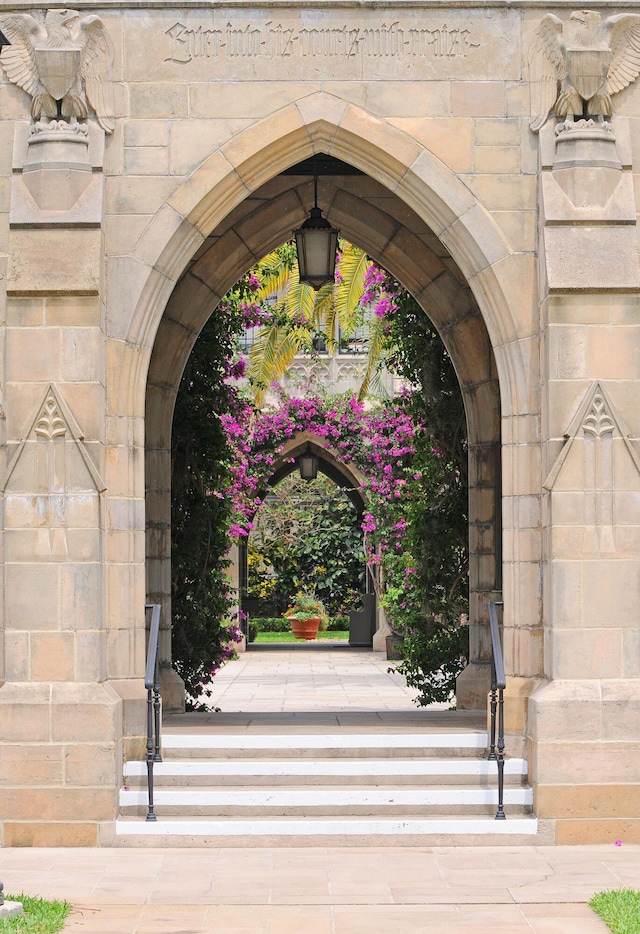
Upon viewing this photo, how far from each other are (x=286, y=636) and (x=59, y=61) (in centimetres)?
2169

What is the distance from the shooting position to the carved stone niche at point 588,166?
24.7ft

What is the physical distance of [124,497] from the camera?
771 centimetres

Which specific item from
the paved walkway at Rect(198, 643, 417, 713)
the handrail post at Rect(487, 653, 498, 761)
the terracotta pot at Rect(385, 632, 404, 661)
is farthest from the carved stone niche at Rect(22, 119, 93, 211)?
the terracotta pot at Rect(385, 632, 404, 661)

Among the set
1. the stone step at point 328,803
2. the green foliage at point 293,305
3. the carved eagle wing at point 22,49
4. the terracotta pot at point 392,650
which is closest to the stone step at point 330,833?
the stone step at point 328,803

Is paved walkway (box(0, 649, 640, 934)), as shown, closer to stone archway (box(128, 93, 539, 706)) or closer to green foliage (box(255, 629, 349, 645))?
stone archway (box(128, 93, 539, 706))

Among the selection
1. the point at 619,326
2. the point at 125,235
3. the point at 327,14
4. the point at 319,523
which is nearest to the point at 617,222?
the point at 619,326

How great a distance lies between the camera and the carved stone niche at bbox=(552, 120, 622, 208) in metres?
7.52

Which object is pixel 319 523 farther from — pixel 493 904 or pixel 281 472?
pixel 493 904

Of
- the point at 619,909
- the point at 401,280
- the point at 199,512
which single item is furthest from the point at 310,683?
the point at 619,909

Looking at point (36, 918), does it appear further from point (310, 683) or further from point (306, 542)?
point (306, 542)

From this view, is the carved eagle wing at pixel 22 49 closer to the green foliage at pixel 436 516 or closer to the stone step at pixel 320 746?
the stone step at pixel 320 746

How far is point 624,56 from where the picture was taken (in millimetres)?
7625

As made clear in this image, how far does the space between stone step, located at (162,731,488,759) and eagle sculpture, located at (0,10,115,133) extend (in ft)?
12.2

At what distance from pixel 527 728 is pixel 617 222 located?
9.71 feet
